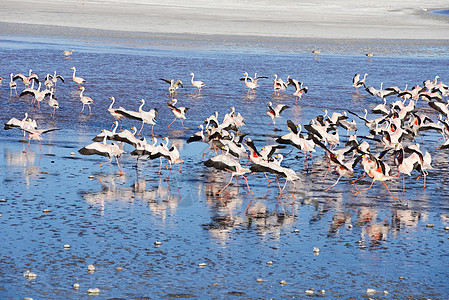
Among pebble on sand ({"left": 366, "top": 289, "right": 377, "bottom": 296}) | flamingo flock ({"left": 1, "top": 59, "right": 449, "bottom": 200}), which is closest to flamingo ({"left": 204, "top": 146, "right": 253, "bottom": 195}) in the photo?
flamingo flock ({"left": 1, "top": 59, "right": 449, "bottom": 200})

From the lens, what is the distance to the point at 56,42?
33.7 metres

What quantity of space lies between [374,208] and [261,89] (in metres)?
12.9

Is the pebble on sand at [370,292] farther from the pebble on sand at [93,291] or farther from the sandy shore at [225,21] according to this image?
the sandy shore at [225,21]

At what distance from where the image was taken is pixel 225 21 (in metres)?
52.8

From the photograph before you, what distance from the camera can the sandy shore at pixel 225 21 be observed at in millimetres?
44438

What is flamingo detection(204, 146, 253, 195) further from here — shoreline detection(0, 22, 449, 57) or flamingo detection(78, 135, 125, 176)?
shoreline detection(0, 22, 449, 57)

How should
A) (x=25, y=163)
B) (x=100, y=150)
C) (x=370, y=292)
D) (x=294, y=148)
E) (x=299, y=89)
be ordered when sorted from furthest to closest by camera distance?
1. (x=299, y=89)
2. (x=294, y=148)
3. (x=25, y=163)
4. (x=100, y=150)
5. (x=370, y=292)

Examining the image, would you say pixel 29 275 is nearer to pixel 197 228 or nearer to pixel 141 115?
pixel 197 228

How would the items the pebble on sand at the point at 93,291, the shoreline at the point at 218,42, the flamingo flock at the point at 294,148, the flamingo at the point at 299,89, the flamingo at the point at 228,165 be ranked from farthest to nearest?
1. the shoreline at the point at 218,42
2. the flamingo at the point at 299,89
3. the flamingo flock at the point at 294,148
4. the flamingo at the point at 228,165
5. the pebble on sand at the point at 93,291

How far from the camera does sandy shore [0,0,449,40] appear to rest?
44.4 metres

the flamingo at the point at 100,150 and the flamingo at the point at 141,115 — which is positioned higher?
the flamingo at the point at 141,115

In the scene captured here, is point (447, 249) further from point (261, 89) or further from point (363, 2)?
point (363, 2)

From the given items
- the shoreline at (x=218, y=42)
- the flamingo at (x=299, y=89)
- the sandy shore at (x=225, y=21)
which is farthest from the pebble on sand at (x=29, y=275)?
the sandy shore at (x=225, y=21)

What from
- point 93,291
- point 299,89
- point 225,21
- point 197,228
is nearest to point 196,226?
point 197,228
